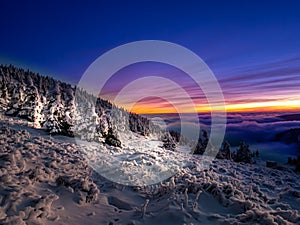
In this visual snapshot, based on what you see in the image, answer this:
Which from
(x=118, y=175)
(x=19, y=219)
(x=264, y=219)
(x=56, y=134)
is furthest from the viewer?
(x=56, y=134)

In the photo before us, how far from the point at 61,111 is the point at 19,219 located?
28.5m

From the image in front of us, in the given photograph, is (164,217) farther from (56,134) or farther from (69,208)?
(56,134)

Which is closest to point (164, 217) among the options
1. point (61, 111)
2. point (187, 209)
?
point (187, 209)

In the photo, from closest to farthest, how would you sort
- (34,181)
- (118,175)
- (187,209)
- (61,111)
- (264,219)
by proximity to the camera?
(264,219), (187,209), (34,181), (118,175), (61,111)

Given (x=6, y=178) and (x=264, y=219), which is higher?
(x=6, y=178)

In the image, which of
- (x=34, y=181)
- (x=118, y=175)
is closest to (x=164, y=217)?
(x=34, y=181)

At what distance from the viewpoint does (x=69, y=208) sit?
664cm

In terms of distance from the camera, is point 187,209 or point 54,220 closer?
point 54,220

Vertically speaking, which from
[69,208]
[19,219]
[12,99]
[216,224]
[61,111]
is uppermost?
[12,99]

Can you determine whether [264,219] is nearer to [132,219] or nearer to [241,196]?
[241,196]

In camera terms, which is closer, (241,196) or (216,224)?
(216,224)

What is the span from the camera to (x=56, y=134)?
83.3ft

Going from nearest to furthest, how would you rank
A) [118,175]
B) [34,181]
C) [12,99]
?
[34,181] < [118,175] < [12,99]

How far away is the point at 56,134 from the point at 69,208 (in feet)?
66.7
